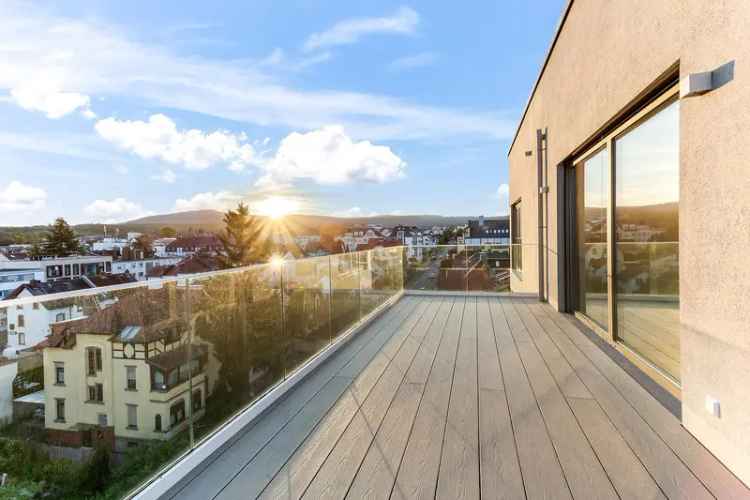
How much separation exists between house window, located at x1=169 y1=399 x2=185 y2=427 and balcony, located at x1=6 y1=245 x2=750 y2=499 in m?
0.02

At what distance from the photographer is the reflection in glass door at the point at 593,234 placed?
4336 mm

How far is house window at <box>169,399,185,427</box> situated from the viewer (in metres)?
1.98

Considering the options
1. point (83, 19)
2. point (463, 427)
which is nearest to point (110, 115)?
point (83, 19)

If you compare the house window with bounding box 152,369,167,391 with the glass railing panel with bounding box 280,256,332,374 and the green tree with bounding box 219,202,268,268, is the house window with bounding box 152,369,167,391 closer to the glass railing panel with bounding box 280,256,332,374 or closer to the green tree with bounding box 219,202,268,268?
the glass railing panel with bounding box 280,256,332,374

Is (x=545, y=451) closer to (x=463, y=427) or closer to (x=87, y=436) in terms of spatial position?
(x=463, y=427)

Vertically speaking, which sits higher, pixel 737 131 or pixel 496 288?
pixel 737 131

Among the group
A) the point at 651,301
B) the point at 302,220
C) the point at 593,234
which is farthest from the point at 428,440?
the point at 302,220

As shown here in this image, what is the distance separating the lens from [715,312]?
2.08m

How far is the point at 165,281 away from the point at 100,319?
0.37 metres

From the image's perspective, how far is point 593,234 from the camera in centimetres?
474

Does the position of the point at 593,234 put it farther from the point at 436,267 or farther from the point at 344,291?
the point at 436,267

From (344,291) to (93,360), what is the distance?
3.17m

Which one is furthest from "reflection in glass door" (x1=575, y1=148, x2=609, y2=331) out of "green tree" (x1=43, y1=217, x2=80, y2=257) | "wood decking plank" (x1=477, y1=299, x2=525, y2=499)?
"green tree" (x1=43, y1=217, x2=80, y2=257)

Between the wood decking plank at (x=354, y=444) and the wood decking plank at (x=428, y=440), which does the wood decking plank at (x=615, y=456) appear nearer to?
the wood decking plank at (x=428, y=440)
